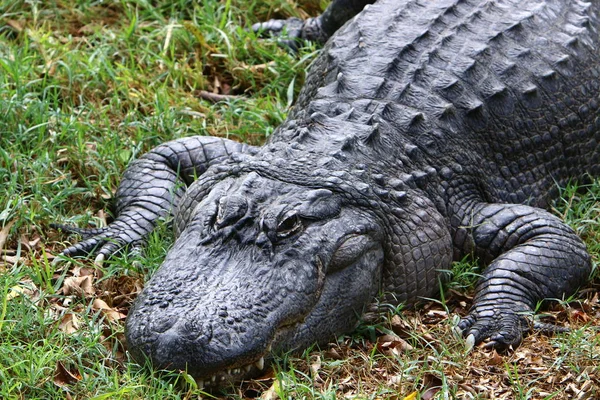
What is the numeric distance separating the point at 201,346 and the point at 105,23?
13.2 feet

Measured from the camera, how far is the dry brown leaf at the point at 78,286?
15.9ft

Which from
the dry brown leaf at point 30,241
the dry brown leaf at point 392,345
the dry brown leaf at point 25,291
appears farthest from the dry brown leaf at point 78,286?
the dry brown leaf at point 392,345

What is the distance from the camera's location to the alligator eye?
4.40 metres

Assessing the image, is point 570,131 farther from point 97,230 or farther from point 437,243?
point 97,230

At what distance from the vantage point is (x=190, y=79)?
6.79m

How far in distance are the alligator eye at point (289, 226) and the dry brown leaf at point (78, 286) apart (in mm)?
1056

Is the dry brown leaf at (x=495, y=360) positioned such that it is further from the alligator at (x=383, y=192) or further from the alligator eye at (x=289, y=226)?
the alligator eye at (x=289, y=226)

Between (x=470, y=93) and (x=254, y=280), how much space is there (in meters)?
1.88

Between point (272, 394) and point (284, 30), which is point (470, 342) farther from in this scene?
point (284, 30)

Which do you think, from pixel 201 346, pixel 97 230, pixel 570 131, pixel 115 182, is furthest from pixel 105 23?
pixel 201 346

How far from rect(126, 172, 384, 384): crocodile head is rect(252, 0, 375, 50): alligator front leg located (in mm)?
2653

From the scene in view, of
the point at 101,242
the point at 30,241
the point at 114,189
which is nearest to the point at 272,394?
the point at 101,242

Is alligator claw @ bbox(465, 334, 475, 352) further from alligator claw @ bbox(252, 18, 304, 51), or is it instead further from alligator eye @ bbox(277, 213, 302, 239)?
alligator claw @ bbox(252, 18, 304, 51)

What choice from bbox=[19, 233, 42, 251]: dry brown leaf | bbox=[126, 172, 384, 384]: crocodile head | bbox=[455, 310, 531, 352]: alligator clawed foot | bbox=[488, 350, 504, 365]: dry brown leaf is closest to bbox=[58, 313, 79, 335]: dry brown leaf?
bbox=[126, 172, 384, 384]: crocodile head
